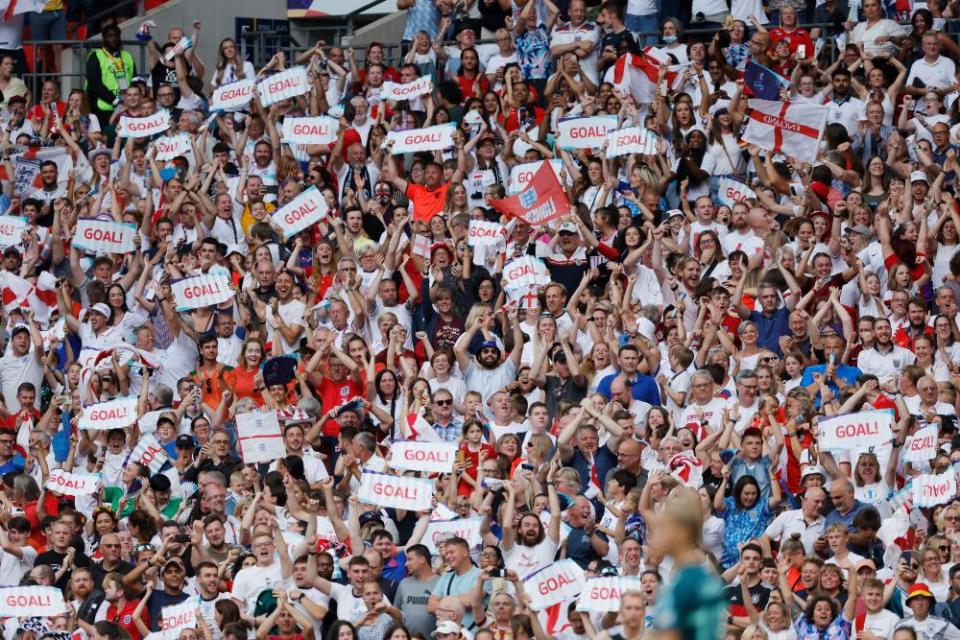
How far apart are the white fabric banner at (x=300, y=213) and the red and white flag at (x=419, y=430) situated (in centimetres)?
322

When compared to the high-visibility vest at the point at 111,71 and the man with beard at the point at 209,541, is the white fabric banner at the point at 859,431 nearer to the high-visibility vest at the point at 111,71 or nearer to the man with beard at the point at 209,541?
the man with beard at the point at 209,541

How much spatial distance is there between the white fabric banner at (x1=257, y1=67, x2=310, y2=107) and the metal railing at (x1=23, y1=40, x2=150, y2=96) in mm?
2514

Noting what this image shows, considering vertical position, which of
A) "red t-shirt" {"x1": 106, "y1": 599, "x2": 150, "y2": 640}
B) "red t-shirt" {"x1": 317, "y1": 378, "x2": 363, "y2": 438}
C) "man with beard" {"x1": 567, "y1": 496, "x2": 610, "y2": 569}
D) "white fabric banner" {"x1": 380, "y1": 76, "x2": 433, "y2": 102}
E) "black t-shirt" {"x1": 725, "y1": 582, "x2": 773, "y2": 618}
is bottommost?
"red t-shirt" {"x1": 106, "y1": 599, "x2": 150, "y2": 640}

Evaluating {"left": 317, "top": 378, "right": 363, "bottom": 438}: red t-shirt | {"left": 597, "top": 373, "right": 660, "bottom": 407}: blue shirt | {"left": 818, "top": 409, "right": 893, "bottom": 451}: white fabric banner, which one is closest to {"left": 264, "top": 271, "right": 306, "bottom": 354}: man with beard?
{"left": 317, "top": 378, "right": 363, "bottom": 438}: red t-shirt

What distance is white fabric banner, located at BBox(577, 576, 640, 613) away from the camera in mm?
11703

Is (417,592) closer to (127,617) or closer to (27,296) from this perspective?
(127,617)

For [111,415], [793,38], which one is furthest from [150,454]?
[793,38]

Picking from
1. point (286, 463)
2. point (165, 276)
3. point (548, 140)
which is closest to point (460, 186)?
point (548, 140)

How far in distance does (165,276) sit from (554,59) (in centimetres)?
412

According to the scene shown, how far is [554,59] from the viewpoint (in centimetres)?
1875

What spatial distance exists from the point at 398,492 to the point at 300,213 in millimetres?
4409

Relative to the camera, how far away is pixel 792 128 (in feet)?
55.3

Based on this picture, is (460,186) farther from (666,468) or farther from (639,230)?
(666,468)

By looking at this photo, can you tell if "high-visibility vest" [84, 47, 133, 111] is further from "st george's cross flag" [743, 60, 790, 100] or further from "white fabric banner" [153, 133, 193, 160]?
"st george's cross flag" [743, 60, 790, 100]
